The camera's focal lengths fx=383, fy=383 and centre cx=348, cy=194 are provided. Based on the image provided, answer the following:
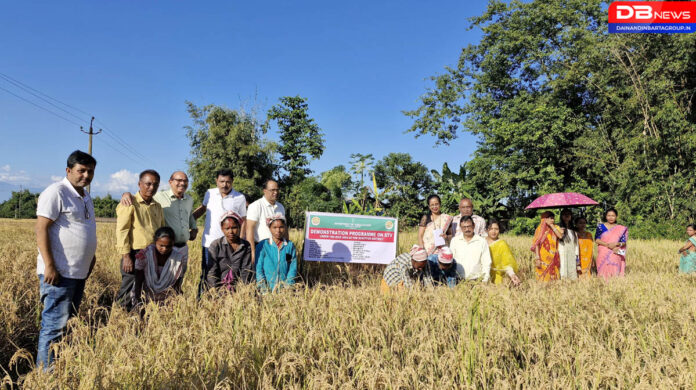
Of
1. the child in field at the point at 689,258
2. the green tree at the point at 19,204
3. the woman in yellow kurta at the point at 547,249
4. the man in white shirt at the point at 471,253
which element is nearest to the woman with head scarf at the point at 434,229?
the man in white shirt at the point at 471,253

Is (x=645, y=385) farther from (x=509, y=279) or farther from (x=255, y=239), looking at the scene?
(x=255, y=239)

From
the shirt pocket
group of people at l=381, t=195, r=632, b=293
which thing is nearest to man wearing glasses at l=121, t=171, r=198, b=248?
the shirt pocket

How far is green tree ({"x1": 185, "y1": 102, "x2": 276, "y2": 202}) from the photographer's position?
85.6ft

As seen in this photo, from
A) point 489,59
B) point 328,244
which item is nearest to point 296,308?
point 328,244

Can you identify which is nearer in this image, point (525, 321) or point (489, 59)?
point (525, 321)

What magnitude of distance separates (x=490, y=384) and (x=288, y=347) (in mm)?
1260

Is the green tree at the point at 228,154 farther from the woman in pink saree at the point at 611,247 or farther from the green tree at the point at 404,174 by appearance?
the woman in pink saree at the point at 611,247

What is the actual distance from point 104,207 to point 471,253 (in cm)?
6149

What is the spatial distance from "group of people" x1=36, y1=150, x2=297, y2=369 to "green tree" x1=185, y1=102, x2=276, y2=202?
21224 mm

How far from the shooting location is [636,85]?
15320 millimetres

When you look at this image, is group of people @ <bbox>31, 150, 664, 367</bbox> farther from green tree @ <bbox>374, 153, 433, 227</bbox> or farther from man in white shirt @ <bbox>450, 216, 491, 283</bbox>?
green tree @ <bbox>374, 153, 433, 227</bbox>

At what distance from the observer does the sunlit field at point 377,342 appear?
205cm

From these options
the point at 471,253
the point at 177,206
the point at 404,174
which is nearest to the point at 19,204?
the point at 404,174
